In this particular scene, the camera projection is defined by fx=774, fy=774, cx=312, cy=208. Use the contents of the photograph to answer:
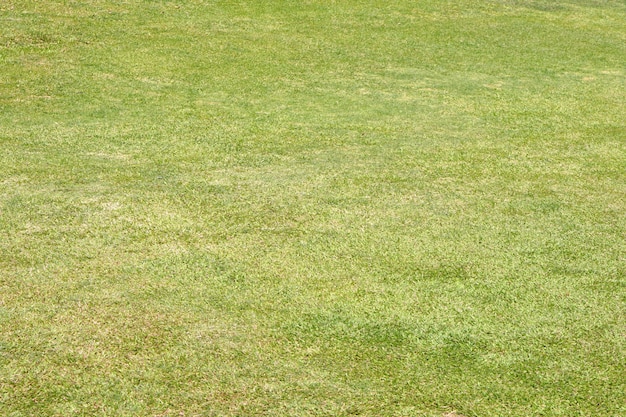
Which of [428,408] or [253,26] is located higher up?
[253,26]

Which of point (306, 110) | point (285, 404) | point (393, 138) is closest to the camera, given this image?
point (285, 404)

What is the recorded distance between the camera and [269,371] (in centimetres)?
293

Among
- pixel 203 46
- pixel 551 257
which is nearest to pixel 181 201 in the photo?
pixel 551 257

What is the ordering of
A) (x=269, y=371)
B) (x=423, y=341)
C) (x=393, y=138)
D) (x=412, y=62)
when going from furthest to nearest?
(x=412, y=62) < (x=393, y=138) < (x=423, y=341) < (x=269, y=371)

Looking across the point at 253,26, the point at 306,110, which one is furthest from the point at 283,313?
the point at 253,26

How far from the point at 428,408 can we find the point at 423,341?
0.45 metres

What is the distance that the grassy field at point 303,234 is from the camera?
2.89m

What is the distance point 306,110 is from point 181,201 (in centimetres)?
225

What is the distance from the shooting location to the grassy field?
9.50 ft

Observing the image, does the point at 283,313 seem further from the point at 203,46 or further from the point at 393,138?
the point at 203,46

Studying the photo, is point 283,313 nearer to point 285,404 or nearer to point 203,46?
point 285,404

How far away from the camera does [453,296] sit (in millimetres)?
3525

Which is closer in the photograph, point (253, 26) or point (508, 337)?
point (508, 337)

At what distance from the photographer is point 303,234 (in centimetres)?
409
